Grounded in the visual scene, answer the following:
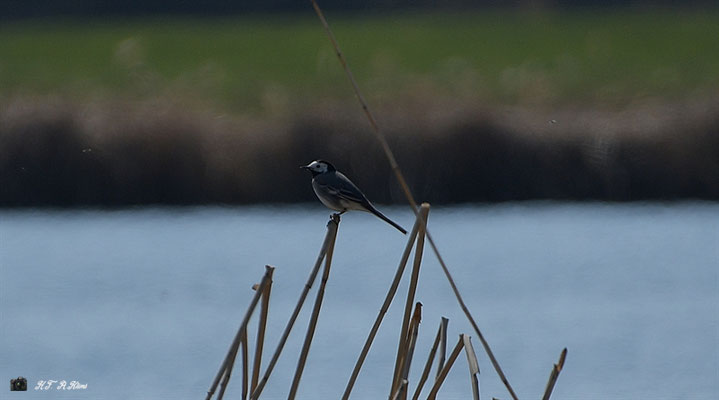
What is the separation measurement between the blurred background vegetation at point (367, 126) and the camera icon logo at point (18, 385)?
6.94 meters

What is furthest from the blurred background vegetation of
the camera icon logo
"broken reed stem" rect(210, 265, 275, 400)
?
"broken reed stem" rect(210, 265, 275, 400)

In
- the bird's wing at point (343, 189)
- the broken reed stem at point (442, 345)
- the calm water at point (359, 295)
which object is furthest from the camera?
the calm water at point (359, 295)

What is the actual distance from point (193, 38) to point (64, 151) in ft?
A: 39.1

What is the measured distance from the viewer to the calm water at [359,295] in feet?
33.5

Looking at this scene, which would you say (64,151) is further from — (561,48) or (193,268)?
(561,48)

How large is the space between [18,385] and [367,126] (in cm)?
789

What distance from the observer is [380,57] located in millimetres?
24031

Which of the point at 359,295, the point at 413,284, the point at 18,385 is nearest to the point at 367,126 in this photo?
the point at 359,295

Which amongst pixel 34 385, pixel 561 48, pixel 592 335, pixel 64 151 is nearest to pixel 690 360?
pixel 592 335

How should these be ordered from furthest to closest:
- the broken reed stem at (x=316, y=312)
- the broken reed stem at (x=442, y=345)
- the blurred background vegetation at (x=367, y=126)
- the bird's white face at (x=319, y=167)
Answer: the blurred background vegetation at (x=367, y=126)
the bird's white face at (x=319, y=167)
the broken reed stem at (x=442, y=345)
the broken reed stem at (x=316, y=312)

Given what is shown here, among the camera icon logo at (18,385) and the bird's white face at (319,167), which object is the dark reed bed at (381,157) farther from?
the bird's white face at (319,167)

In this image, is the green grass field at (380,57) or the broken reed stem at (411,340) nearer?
the broken reed stem at (411,340)

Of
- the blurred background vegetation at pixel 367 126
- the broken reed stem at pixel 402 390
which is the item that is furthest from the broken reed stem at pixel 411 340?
the blurred background vegetation at pixel 367 126

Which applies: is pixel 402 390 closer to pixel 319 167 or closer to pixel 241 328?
pixel 241 328
